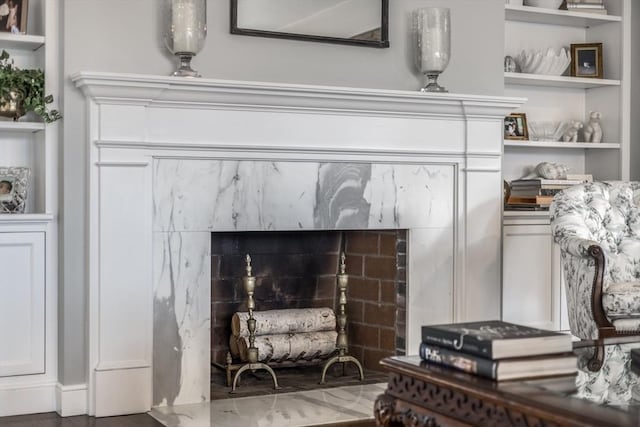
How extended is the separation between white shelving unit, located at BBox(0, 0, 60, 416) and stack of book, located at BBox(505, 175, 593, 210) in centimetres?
244

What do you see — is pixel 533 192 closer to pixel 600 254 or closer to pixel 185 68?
pixel 600 254

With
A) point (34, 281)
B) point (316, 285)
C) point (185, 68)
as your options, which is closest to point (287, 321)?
point (316, 285)

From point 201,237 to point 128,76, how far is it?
2.46 feet

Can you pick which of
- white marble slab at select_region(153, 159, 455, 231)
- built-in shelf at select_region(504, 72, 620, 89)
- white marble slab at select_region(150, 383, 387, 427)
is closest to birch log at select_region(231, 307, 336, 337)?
white marble slab at select_region(150, 383, 387, 427)

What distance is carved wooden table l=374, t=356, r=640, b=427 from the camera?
1.83 meters

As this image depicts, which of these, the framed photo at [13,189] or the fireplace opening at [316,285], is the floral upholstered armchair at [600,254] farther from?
the framed photo at [13,189]

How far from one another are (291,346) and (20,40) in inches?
71.9

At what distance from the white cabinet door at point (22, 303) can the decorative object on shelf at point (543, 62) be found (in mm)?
2961

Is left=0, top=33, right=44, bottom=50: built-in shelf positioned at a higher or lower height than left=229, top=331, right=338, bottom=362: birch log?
higher

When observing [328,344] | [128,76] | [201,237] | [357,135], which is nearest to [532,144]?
→ [357,135]

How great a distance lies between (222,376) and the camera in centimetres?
438

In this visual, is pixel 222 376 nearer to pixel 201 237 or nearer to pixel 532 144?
pixel 201 237

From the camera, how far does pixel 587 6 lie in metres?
5.38

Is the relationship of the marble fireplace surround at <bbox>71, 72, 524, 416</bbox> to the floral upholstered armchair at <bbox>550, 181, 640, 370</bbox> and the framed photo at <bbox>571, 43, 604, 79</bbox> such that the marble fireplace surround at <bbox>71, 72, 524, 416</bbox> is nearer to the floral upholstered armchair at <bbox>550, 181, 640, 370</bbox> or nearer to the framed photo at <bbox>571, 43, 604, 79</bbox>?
the floral upholstered armchair at <bbox>550, 181, 640, 370</bbox>
